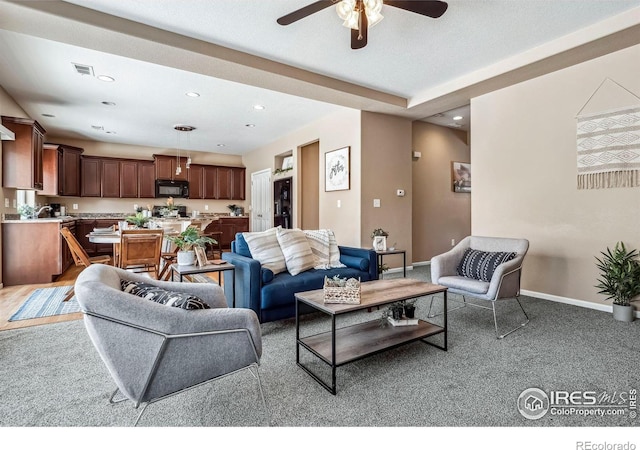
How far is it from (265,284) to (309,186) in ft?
14.1

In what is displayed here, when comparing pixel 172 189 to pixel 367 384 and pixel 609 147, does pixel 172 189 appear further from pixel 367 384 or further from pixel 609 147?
pixel 609 147

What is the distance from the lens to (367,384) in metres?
1.93

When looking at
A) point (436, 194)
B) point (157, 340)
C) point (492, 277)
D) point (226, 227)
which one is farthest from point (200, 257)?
point (226, 227)

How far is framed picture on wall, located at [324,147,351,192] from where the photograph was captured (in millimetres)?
5297

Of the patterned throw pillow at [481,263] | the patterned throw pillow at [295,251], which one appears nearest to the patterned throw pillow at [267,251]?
the patterned throw pillow at [295,251]

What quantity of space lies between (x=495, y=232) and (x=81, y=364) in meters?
4.61

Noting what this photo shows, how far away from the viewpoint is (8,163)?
174 inches

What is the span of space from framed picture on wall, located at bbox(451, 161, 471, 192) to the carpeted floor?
4.24m

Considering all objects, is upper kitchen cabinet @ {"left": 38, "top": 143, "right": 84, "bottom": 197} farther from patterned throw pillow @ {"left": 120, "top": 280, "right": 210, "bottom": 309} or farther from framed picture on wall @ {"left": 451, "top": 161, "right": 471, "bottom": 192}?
framed picture on wall @ {"left": 451, "top": 161, "right": 471, "bottom": 192}

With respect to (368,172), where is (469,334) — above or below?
below

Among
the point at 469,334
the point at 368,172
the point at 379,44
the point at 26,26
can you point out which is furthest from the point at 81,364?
the point at 368,172

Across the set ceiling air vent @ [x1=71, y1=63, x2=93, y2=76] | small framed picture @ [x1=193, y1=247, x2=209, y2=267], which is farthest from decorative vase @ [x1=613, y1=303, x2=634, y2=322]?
ceiling air vent @ [x1=71, y1=63, x2=93, y2=76]

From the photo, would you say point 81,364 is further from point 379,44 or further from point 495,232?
point 495,232

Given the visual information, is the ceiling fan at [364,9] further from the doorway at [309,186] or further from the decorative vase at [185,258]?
the doorway at [309,186]
